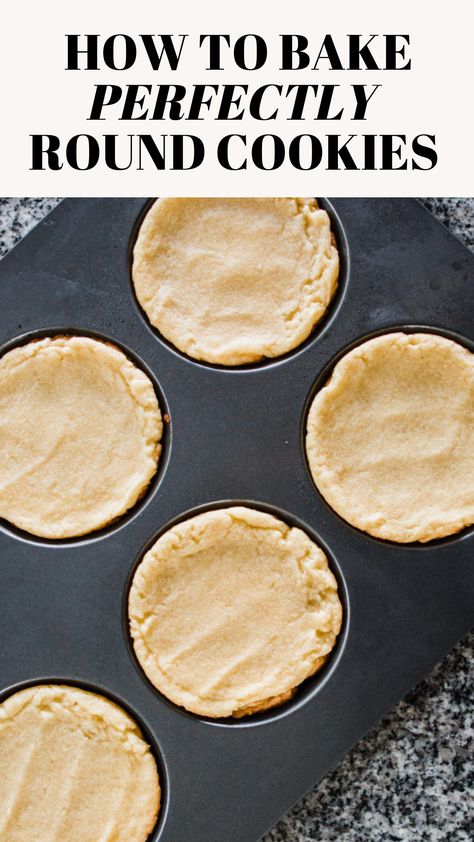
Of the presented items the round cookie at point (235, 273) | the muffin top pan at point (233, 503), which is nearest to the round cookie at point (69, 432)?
the muffin top pan at point (233, 503)

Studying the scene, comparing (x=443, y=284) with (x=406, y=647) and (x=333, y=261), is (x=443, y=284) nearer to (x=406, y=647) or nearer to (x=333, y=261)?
(x=333, y=261)

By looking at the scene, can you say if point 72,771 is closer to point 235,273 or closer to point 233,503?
point 233,503

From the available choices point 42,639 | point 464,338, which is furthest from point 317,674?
point 464,338

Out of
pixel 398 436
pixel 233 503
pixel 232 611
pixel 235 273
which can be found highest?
pixel 235 273

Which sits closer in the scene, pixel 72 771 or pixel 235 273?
pixel 72 771

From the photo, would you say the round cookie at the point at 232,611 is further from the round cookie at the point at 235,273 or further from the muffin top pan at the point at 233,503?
the round cookie at the point at 235,273

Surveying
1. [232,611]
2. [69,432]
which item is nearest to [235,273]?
[69,432]
